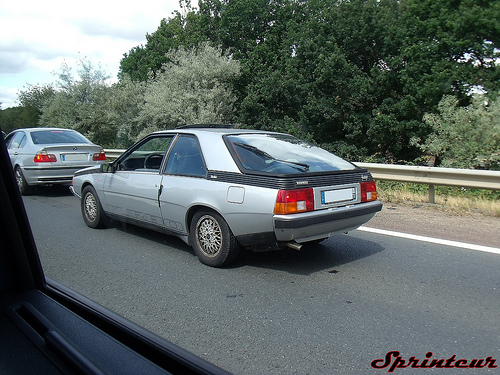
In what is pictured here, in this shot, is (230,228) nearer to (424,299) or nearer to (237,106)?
(424,299)

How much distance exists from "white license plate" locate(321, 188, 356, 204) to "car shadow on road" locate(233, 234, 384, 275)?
0.76 m

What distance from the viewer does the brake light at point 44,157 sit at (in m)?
9.62

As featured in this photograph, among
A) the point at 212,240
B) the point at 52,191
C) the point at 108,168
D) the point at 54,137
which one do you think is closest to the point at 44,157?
the point at 54,137

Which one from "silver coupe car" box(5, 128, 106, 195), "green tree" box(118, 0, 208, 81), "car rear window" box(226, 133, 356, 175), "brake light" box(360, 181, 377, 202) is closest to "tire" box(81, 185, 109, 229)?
"car rear window" box(226, 133, 356, 175)

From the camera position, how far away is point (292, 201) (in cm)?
438

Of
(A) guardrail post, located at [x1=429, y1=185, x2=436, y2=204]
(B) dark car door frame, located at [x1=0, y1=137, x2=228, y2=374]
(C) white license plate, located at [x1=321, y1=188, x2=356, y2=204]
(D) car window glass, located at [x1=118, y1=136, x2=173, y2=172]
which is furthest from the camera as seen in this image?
(A) guardrail post, located at [x1=429, y1=185, x2=436, y2=204]

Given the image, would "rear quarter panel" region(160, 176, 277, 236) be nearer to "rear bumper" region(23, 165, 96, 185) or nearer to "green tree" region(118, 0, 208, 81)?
"rear bumper" region(23, 165, 96, 185)

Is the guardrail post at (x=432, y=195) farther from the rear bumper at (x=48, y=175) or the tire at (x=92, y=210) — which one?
the rear bumper at (x=48, y=175)

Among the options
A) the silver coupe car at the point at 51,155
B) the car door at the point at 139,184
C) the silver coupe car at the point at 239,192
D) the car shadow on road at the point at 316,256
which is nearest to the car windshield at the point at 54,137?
the silver coupe car at the point at 51,155

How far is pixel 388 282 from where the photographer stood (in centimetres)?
447

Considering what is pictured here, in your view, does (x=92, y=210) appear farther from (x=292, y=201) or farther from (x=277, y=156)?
(x=292, y=201)

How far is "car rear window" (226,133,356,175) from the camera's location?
476 cm

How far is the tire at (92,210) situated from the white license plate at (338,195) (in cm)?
361

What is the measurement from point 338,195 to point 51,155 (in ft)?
24.1
